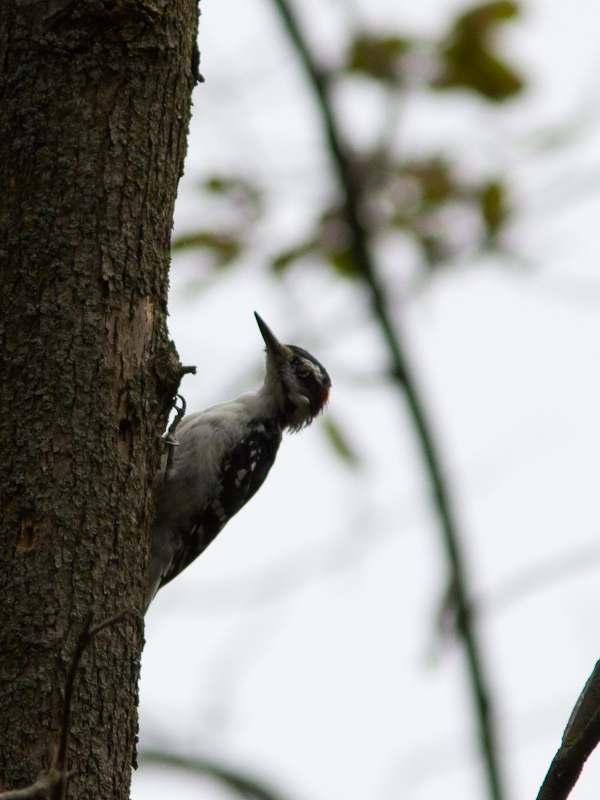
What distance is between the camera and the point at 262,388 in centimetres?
602

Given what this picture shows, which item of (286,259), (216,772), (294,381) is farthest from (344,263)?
(216,772)

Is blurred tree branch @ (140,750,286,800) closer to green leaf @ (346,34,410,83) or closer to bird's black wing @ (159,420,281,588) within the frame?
bird's black wing @ (159,420,281,588)

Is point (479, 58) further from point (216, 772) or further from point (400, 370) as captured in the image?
point (216, 772)

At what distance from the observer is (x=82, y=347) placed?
2896 millimetres

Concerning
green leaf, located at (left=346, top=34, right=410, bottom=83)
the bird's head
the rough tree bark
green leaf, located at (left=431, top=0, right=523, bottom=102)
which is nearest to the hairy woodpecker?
the bird's head

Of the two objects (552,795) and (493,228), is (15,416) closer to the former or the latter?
(552,795)

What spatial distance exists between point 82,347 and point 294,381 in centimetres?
319

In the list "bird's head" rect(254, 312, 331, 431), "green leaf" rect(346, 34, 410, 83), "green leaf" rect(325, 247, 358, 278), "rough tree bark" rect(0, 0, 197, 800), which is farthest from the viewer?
"bird's head" rect(254, 312, 331, 431)

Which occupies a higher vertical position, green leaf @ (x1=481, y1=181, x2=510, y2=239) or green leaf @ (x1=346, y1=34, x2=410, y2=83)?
green leaf @ (x1=346, y1=34, x2=410, y2=83)

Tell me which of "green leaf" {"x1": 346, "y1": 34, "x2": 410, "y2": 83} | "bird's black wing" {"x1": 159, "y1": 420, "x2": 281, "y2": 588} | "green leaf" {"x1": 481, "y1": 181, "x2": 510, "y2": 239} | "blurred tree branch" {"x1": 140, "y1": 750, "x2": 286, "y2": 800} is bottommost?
"blurred tree branch" {"x1": 140, "y1": 750, "x2": 286, "y2": 800}

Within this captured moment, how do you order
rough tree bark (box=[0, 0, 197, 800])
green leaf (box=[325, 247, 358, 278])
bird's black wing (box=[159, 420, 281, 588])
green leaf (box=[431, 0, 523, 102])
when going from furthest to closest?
bird's black wing (box=[159, 420, 281, 588]), green leaf (box=[325, 247, 358, 278]), green leaf (box=[431, 0, 523, 102]), rough tree bark (box=[0, 0, 197, 800])

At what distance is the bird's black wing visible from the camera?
491 centimetres

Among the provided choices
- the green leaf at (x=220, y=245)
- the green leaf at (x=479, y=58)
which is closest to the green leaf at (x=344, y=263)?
the green leaf at (x=220, y=245)

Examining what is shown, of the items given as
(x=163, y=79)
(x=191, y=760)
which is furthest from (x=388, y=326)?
(x=191, y=760)
